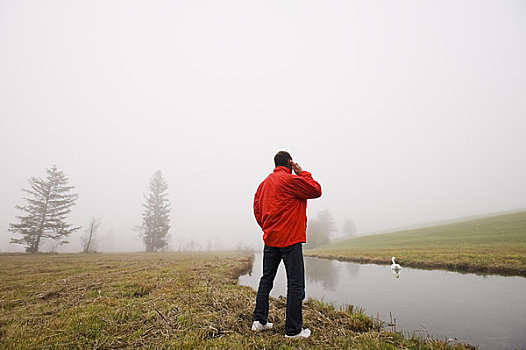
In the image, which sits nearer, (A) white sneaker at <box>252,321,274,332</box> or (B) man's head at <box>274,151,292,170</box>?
(A) white sneaker at <box>252,321,274,332</box>

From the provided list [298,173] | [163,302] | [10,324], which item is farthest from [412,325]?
[10,324]

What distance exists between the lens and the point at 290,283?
10.4ft

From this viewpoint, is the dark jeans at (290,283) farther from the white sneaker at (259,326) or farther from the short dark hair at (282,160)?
the short dark hair at (282,160)

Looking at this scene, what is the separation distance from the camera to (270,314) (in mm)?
3900

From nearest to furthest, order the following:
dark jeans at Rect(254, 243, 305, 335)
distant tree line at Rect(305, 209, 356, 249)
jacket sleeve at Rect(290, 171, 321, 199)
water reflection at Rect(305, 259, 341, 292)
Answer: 1. dark jeans at Rect(254, 243, 305, 335)
2. jacket sleeve at Rect(290, 171, 321, 199)
3. water reflection at Rect(305, 259, 341, 292)
4. distant tree line at Rect(305, 209, 356, 249)

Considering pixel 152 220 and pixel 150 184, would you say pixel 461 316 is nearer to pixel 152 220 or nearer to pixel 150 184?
pixel 152 220

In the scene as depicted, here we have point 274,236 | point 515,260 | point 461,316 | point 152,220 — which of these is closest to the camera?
point 274,236

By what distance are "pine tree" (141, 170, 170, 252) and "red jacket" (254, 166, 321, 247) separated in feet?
111

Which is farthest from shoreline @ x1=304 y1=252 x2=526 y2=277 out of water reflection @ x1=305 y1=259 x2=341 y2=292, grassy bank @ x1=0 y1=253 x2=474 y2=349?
grassy bank @ x1=0 y1=253 x2=474 y2=349

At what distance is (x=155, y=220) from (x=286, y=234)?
3461 cm

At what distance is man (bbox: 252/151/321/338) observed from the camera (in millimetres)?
3178

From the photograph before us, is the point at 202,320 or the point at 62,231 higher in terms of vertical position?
the point at 62,231

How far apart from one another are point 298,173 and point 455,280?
24.3ft

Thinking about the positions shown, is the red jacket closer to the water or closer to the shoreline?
the water
